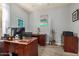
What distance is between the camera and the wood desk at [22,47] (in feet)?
6.80

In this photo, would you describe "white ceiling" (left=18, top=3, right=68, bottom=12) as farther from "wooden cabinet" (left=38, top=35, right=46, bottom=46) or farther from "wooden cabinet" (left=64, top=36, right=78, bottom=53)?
"wooden cabinet" (left=64, top=36, right=78, bottom=53)

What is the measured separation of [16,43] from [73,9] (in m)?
1.16

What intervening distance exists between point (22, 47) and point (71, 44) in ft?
2.82

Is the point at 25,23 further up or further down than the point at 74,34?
further up

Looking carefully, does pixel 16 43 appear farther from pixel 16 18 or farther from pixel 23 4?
pixel 23 4

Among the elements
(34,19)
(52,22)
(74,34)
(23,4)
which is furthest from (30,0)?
(74,34)

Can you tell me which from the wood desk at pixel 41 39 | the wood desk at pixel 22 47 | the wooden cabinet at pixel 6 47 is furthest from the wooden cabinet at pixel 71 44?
the wooden cabinet at pixel 6 47

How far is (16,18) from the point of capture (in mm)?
2141

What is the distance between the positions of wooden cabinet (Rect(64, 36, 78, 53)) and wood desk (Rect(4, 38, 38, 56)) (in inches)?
20.9

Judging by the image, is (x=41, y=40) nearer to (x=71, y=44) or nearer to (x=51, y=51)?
(x=51, y=51)

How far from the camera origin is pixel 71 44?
82.4 inches

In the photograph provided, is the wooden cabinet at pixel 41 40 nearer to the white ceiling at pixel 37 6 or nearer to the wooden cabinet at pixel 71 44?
the wooden cabinet at pixel 71 44

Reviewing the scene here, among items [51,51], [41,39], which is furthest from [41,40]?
[51,51]

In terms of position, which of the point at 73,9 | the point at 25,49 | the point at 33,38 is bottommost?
the point at 25,49
